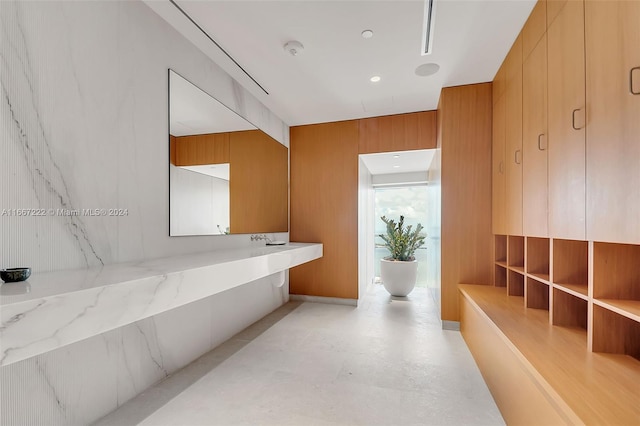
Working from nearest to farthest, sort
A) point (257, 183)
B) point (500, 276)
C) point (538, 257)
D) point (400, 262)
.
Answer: point (538, 257) → point (500, 276) → point (257, 183) → point (400, 262)

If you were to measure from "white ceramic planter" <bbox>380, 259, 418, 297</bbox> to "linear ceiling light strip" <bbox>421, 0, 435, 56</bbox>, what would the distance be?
111 inches

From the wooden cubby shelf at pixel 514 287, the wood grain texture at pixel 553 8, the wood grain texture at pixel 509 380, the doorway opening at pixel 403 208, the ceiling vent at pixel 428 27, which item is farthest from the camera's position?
the doorway opening at pixel 403 208

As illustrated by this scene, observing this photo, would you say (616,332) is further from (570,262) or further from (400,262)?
(400,262)

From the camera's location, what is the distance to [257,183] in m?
3.32

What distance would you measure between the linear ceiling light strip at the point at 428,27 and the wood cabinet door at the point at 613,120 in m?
0.86

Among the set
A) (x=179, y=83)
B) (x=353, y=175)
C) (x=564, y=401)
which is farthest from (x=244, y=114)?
(x=564, y=401)

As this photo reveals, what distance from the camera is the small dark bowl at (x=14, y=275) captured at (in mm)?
1082

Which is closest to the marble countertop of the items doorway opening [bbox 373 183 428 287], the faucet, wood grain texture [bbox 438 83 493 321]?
the faucet

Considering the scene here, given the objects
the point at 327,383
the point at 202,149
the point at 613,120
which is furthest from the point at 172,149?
the point at 613,120

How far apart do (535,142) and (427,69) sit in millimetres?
1248

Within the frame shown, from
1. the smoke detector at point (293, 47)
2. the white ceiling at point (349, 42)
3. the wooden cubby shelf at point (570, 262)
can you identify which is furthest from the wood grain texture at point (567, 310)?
the smoke detector at point (293, 47)

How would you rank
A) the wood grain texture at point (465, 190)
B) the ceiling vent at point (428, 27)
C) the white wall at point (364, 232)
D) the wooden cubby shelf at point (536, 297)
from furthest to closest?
the white wall at point (364, 232)
the wood grain texture at point (465, 190)
the wooden cubby shelf at point (536, 297)
the ceiling vent at point (428, 27)

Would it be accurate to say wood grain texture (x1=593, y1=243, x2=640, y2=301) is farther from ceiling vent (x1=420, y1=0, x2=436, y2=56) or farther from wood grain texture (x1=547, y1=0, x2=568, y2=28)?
ceiling vent (x1=420, y1=0, x2=436, y2=56)

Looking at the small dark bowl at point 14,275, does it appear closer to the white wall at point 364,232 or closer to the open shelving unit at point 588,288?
the open shelving unit at point 588,288
